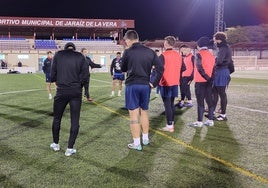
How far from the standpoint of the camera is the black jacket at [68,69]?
5750mm

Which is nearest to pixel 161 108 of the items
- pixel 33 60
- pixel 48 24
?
pixel 33 60

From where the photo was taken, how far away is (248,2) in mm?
87125

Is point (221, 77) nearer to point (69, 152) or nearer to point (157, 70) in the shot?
point (157, 70)

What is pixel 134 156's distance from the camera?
19.1 ft

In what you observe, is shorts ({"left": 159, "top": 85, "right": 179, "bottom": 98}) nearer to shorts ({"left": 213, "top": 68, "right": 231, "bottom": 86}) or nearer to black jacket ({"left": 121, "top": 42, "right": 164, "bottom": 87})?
black jacket ({"left": 121, "top": 42, "right": 164, "bottom": 87})

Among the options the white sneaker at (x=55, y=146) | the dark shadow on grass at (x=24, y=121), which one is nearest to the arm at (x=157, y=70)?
the white sneaker at (x=55, y=146)

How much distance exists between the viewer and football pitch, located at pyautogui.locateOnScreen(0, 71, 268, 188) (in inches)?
182

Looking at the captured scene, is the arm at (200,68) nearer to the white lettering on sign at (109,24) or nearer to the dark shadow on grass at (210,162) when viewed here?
the dark shadow on grass at (210,162)

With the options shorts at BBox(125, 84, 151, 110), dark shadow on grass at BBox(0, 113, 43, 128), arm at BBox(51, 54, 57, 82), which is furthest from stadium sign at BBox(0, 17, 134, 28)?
shorts at BBox(125, 84, 151, 110)

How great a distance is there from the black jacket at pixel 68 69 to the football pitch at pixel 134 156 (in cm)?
128

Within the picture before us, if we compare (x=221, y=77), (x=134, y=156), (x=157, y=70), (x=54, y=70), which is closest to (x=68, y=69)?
(x=54, y=70)

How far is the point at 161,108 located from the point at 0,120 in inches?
210

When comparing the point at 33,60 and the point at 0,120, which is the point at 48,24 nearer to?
the point at 33,60

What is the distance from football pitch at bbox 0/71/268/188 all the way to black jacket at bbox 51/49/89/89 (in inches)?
50.5
